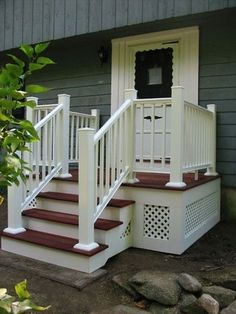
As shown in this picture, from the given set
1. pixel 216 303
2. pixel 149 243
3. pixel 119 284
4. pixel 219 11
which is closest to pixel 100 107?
pixel 219 11

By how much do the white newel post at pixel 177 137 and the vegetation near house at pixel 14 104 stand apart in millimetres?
2584

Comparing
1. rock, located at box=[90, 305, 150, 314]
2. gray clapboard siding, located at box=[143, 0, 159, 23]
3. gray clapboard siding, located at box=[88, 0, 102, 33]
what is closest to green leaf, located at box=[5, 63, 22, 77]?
rock, located at box=[90, 305, 150, 314]

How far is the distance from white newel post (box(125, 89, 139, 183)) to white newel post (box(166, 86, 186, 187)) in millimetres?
480

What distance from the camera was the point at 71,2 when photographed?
542cm

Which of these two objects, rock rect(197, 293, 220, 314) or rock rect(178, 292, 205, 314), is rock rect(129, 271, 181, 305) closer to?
rock rect(178, 292, 205, 314)

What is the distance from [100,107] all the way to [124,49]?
1000mm

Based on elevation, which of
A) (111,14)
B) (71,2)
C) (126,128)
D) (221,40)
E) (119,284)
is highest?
(71,2)

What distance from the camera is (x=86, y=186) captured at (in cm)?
319

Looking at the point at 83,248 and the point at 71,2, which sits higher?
the point at 71,2

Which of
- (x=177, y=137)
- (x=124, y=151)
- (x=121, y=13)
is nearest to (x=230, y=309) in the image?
(x=177, y=137)

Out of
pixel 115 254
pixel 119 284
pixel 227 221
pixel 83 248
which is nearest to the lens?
pixel 119 284

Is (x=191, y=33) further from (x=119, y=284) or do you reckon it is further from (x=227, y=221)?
(x=119, y=284)

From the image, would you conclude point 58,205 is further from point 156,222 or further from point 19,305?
point 19,305

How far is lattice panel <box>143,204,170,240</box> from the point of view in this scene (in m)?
3.70
